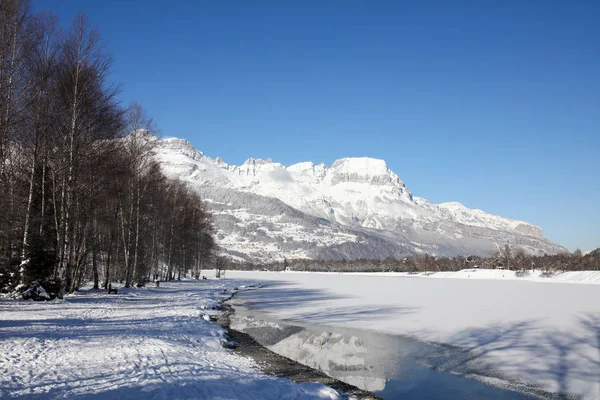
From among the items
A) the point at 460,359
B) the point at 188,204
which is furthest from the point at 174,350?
the point at 188,204

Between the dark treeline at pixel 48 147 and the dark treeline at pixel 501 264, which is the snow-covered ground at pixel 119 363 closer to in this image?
the dark treeline at pixel 48 147

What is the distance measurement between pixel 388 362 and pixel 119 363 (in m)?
8.06

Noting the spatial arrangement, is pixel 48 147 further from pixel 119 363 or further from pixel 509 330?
pixel 509 330

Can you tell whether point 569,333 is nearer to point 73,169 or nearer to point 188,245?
point 73,169

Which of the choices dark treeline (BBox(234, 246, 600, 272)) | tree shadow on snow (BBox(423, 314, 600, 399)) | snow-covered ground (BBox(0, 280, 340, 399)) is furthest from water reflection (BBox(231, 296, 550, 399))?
dark treeline (BBox(234, 246, 600, 272))

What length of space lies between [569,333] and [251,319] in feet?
48.3

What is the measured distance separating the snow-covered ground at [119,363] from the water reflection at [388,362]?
239cm

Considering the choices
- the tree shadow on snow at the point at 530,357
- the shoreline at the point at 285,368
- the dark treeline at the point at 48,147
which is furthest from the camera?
the dark treeline at the point at 48,147

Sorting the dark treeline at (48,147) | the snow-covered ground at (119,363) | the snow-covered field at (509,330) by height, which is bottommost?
the snow-covered field at (509,330)

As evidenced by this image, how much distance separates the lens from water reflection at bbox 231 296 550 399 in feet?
34.2

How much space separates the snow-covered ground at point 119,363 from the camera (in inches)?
287

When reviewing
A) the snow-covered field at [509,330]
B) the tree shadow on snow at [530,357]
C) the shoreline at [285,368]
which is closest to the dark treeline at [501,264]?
the snow-covered field at [509,330]

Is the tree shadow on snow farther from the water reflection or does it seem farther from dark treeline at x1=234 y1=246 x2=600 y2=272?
dark treeline at x1=234 y1=246 x2=600 y2=272

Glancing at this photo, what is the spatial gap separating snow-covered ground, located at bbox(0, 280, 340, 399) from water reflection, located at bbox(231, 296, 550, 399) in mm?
2387
